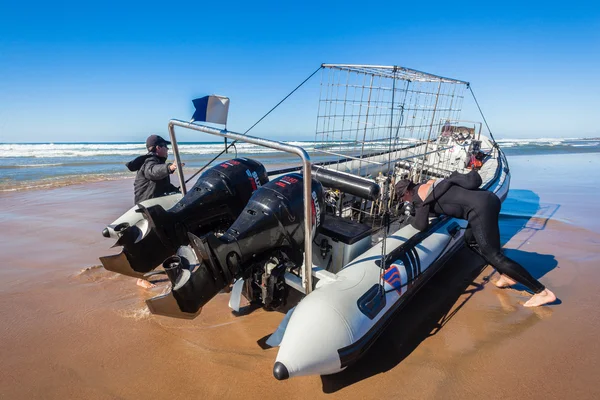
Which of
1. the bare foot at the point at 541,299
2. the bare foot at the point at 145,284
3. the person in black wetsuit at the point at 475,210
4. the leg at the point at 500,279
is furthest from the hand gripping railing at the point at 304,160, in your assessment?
the bare foot at the point at 541,299

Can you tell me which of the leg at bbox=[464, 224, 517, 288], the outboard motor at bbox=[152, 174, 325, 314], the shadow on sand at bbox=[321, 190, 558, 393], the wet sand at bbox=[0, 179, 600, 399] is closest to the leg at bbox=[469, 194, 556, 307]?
the wet sand at bbox=[0, 179, 600, 399]

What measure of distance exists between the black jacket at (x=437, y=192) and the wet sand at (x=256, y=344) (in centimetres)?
89

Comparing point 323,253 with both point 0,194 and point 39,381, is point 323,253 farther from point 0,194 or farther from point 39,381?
point 0,194

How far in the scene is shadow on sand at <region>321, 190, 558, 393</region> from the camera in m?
2.44

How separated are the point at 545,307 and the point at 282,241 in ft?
10.1

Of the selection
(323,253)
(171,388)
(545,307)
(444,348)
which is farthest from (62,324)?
(545,307)

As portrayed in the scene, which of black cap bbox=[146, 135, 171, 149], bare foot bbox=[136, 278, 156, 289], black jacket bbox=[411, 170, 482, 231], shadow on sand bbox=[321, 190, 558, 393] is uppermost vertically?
black cap bbox=[146, 135, 171, 149]

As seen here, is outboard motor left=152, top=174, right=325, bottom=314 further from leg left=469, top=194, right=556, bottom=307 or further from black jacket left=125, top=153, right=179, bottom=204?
black jacket left=125, top=153, right=179, bottom=204

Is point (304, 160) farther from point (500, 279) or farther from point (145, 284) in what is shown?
point (500, 279)

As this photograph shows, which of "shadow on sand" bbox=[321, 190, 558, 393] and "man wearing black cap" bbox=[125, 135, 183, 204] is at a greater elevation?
"man wearing black cap" bbox=[125, 135, 183, 204]

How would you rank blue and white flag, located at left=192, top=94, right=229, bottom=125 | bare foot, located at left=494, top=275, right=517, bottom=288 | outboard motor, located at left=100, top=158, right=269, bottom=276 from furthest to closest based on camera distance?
bare foot, located at left=494, top=275, right=517, bottom=288
blue and white flag, located at left=192, top=94, right=229, bottom=125
outboard motor, located at left=100, top=158, right=269, bottom=276

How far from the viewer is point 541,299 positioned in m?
3.29

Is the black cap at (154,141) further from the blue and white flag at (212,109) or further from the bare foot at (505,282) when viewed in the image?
the bare foot at (505,282)

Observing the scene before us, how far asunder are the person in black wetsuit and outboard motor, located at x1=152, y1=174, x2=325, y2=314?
1.26 m
